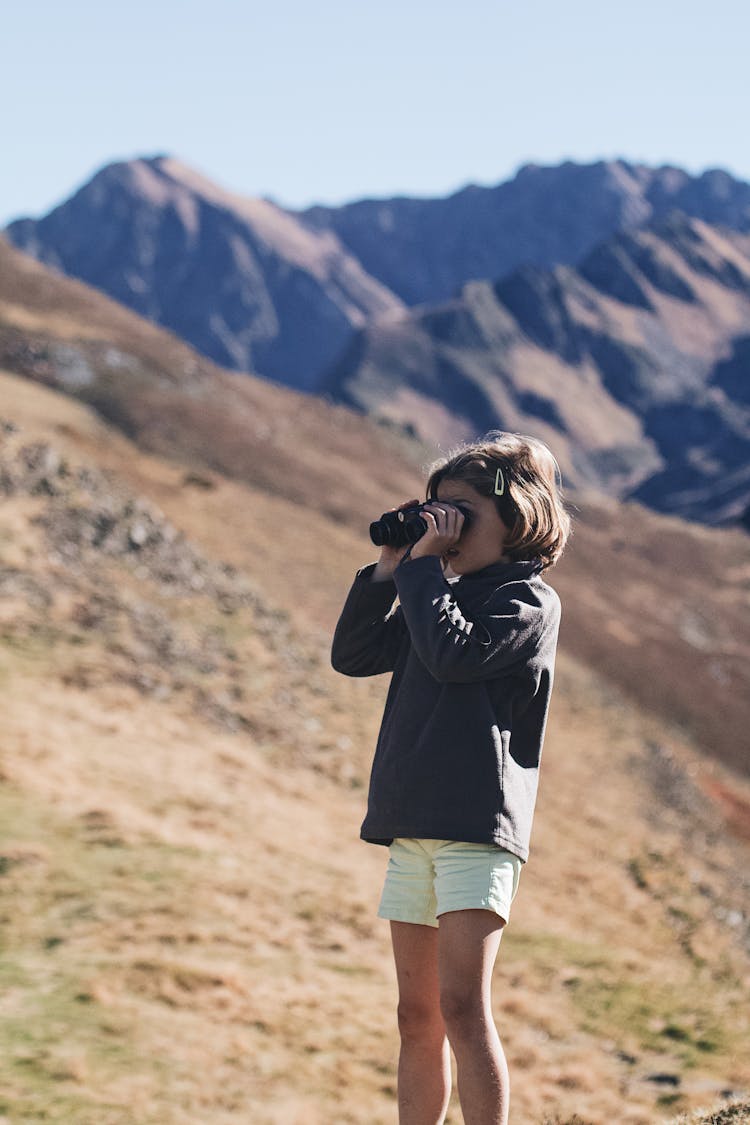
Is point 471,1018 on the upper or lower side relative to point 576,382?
lower

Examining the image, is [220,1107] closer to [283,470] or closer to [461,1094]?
[461,1094]

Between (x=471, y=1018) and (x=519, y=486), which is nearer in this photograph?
(x=471, y=1018)

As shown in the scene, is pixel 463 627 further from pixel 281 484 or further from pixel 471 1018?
pixel 281 484

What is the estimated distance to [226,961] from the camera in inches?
305

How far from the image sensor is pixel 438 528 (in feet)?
12.6

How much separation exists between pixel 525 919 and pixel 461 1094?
931 centimetres

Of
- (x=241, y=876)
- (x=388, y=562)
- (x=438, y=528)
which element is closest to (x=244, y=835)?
(x=241, y=876)

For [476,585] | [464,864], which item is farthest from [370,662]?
[464,864]

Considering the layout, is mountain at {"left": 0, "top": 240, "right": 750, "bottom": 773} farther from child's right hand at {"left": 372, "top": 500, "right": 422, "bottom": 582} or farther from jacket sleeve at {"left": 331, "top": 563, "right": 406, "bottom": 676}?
child's right hand at {"left": 372, "top": 500, "right": 422, "bottom": 582}

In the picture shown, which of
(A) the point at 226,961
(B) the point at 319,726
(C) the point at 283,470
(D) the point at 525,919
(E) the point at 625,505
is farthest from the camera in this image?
(E) the point at 625,505

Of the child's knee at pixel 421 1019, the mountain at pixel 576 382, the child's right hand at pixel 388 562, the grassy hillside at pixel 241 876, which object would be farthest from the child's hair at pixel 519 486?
the mountain at pixel 576 382

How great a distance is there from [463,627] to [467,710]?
291mm

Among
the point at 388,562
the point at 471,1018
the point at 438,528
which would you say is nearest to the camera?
the point at 471,1018

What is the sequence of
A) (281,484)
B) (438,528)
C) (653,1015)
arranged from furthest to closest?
(281,484) < (653,1015) < (438,528)
